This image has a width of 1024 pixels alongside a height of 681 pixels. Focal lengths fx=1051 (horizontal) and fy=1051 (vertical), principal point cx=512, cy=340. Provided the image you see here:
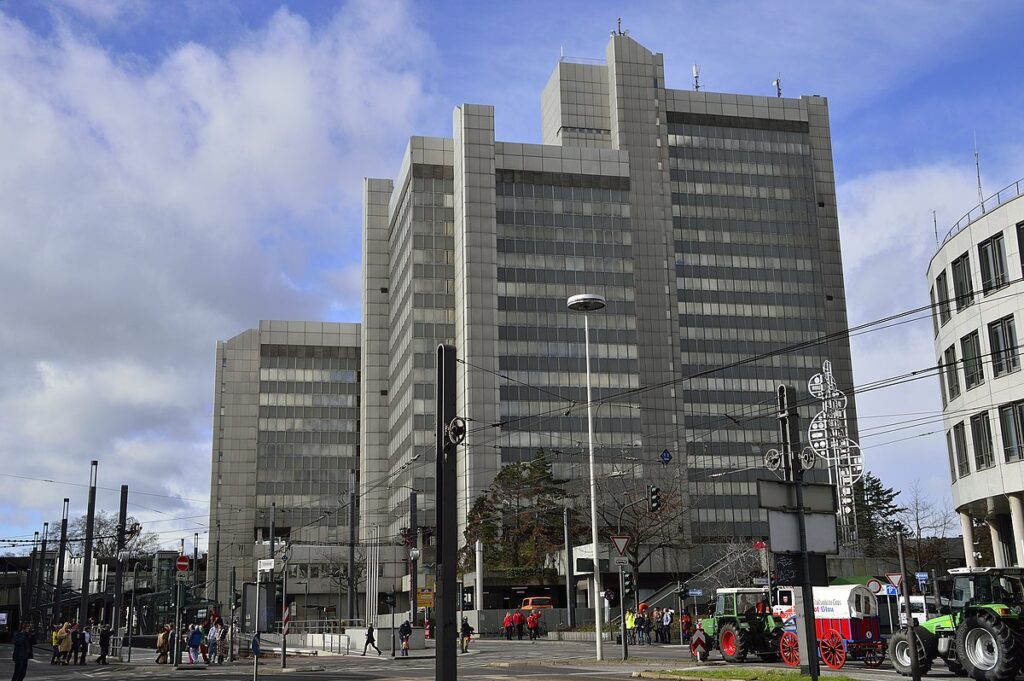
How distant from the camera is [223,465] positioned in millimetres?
147750

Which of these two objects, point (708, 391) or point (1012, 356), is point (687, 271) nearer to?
point (708, 391)

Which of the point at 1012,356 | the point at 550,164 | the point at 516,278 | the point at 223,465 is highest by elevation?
the point at 550,164

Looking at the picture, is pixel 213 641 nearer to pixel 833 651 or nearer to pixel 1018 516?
pixel 833 651

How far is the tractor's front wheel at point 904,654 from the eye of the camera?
984 inches

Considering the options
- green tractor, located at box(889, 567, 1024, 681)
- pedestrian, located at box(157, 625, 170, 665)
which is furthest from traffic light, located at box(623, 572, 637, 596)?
pedestrian, located at box(157, 625, 170, 665)

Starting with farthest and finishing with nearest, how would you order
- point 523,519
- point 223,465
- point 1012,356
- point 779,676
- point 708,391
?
point 223,465 < point 708,391 < point 523,519 < point 1012,356 < point 779,676

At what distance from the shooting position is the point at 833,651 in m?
27.3

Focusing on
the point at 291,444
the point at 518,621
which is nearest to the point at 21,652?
the point at 518,621

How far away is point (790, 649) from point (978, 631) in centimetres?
739

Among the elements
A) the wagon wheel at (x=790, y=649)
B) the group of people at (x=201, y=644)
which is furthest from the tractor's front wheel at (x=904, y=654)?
the group of people at (x=201, y=644)

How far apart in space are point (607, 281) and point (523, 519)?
37.6 meters

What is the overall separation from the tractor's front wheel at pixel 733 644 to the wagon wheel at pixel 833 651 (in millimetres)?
4800

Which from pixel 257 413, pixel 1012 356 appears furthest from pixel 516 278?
pixel 1012 356

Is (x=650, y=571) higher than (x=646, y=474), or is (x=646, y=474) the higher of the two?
(x=646, y=474)
